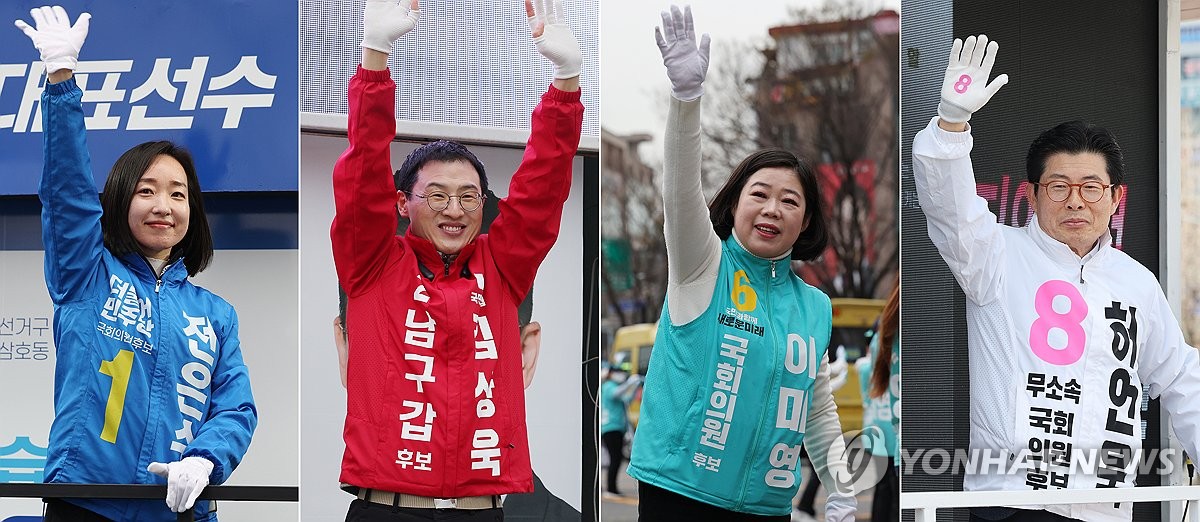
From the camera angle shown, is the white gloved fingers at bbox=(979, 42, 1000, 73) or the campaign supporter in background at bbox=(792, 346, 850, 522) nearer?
the campaign supporter in background at bbox=(792, 346, 850, 522)

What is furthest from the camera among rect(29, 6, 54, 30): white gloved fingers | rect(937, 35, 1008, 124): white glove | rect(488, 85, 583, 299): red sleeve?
rect(937, 35, 1008, 124): white glove

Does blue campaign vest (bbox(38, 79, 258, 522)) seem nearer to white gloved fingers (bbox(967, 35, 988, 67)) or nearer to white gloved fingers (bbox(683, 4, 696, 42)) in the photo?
white gloved fingers (bbox(683, 4, 696, 42))

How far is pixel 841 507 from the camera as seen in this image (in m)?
3.45

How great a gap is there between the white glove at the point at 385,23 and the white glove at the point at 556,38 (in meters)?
0.32

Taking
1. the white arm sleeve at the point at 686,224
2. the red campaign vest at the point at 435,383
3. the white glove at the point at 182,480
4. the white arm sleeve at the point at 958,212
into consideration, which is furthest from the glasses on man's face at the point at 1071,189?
the white glove at the point at 182,480

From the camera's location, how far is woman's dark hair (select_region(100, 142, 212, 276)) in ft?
11.3

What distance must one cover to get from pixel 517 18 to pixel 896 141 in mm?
1108

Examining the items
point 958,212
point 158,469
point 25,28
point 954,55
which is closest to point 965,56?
point 954,55

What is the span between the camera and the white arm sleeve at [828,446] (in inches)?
135

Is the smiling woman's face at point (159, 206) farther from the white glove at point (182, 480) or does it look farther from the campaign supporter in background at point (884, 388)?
the campaign supporter in background at point (884, 388)

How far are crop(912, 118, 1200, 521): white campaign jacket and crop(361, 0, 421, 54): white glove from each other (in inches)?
58.7

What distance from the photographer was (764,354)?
3.40m

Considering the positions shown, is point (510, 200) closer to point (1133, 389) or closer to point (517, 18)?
point (517, 18)

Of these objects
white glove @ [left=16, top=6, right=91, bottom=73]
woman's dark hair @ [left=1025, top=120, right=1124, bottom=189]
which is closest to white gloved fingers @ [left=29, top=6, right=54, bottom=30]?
white glove @ [left=16, top=6, right=91, bottom=73]
